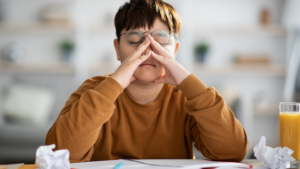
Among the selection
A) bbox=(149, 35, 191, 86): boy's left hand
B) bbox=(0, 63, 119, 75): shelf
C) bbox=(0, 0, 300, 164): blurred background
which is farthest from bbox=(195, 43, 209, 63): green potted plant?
bbox=(149, 35, 191, 86): boy's left hand

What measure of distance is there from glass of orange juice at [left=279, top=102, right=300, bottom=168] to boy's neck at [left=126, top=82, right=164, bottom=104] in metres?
0.50

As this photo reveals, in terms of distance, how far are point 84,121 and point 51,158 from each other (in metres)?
0.18

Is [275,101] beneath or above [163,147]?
beneath

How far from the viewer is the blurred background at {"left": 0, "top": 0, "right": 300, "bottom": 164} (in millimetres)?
3816

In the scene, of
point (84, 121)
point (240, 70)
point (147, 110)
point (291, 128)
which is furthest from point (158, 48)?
point (240, 70)

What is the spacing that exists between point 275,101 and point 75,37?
2921 mm

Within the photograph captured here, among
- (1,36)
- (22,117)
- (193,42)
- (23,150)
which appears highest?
(1,36)

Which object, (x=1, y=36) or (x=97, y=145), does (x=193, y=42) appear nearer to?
(x=1, y=36)

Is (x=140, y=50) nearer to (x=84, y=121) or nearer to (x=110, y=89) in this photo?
(x=110, y=89)

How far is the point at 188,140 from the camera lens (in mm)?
1155

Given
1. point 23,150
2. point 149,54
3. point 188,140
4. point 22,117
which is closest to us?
point 149,54

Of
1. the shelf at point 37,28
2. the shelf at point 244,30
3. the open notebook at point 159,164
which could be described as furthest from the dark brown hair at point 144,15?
the shelf at point 37,28

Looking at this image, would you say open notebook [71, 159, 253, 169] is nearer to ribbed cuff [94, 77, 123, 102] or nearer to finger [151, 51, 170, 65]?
ribbed cuff [94, 77, 123, 102]

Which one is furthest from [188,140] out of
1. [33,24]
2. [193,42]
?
[33,24]
